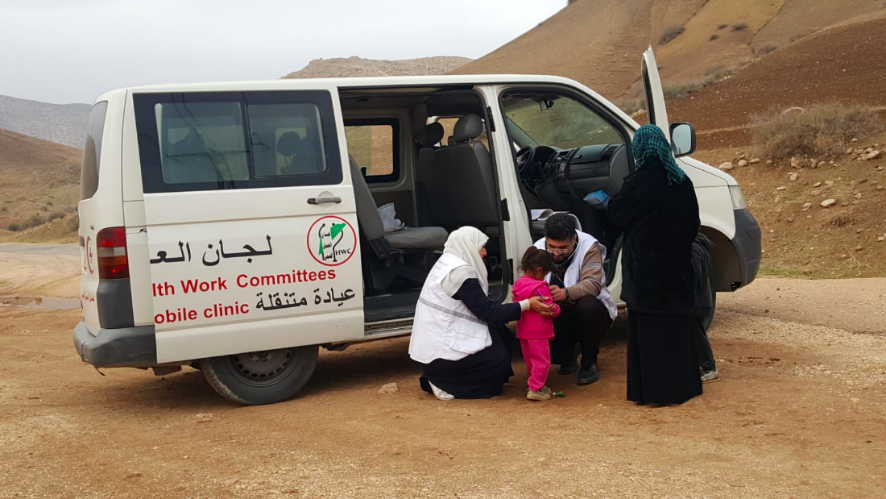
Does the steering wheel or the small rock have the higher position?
the steering wheel

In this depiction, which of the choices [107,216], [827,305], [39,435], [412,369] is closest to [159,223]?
[107,216]

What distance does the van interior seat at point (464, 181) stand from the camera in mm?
6688

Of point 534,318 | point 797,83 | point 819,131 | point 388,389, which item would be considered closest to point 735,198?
point 534,318

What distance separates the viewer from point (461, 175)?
698cm

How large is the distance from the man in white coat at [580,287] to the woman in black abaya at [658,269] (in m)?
0.47

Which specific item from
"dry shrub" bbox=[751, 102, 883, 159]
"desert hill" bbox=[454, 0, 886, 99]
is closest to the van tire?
"dry shrub" bbox=[751, 102, 883, 159]

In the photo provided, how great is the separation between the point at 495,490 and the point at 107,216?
2.86 m

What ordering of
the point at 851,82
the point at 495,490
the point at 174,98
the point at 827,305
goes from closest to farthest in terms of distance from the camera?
the point at 495,490, the point at 174,98, the point at 827,305, the point at 851,82

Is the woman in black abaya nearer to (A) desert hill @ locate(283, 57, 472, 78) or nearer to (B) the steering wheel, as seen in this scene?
(B) the steering wheel

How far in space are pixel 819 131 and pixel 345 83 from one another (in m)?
14.0

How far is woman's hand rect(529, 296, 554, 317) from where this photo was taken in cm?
545

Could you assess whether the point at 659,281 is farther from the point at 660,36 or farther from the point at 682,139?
the point at 660,36

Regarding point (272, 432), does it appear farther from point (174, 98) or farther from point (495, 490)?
point (174, 98)

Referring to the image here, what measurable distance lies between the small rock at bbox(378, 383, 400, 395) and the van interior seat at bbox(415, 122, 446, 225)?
208 centimetres
